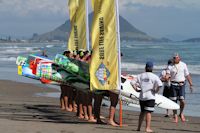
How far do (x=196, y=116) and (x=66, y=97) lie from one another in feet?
12.1

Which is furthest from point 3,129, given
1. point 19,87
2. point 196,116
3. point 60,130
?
point 19,87

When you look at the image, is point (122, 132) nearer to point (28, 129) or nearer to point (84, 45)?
point (28, 129)

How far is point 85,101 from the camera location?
1238 centimetres

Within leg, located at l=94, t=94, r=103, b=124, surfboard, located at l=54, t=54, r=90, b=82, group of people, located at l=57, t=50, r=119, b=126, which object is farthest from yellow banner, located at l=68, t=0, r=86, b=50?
leg, located at l=94, t=94, r=103, b=124

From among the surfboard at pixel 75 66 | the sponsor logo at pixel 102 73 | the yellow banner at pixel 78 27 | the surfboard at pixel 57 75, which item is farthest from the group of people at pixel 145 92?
the yellow banner at pixel 78 27

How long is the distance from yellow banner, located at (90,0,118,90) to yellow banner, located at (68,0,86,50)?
4939 millimetres

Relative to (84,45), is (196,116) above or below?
below

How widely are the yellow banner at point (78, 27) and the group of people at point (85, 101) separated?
2.02m

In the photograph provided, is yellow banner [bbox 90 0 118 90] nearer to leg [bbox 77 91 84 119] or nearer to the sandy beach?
the sandy beach

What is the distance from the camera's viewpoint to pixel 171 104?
42.9ft

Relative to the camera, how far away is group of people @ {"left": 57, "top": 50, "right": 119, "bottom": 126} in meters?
11.3

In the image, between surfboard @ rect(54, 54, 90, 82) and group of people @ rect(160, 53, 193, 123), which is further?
group of people @ rect(160, 53, 193, 123)

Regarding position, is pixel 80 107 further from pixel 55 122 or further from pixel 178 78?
pixel 178 78

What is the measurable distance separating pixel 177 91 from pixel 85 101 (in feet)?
8.03
